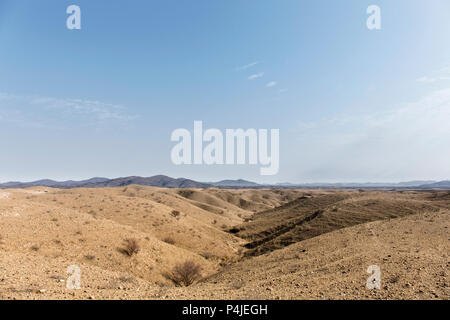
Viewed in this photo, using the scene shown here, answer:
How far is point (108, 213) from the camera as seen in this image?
93.5 ft

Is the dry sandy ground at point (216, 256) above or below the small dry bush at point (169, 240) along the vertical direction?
above

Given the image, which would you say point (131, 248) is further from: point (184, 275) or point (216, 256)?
point (216, 256)

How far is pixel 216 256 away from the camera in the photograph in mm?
23422

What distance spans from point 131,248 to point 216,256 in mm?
8881

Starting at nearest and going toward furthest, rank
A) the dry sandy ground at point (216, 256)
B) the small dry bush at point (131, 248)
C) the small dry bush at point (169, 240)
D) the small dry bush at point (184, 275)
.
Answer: the dry sandy ground at point (216, 256) → the small dry bush at point (184, 275) → the small dry bush at point (131, 248) → the small dry bush at point (169, 240)

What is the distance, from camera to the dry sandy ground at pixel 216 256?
8242 millimetres

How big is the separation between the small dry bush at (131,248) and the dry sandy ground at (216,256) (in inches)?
16.0

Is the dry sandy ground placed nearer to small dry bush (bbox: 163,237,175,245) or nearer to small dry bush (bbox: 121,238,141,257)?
small dry bush (bbox: 163,237,175,245)

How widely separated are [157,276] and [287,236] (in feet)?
45.7

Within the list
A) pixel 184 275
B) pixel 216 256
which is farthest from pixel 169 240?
pixel 184 275

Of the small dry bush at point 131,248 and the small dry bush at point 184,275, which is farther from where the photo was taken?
the small dry bush at point 131,248

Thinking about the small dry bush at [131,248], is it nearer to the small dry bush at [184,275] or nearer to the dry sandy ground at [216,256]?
the dry sandy ground at [216,256]

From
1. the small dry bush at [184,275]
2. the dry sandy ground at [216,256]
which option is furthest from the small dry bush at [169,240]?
the small dry bush at [184,275]
